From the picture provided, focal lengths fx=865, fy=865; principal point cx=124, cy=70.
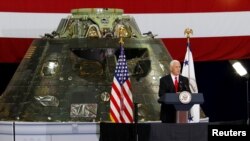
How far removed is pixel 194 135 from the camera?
1052 cm

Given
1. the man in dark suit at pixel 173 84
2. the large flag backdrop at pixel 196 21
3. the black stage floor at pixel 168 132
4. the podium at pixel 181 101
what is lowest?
the black stage floor at pixel 168 132

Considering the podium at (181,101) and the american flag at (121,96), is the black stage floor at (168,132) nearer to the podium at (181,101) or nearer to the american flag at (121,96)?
the podium at (181,101)

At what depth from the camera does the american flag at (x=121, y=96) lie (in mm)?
12117

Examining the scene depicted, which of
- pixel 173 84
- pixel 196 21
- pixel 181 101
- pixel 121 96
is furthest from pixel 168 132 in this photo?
pixel 196 21

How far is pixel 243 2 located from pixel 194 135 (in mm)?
6693

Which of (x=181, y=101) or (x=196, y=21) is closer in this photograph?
(x=181, y=101)

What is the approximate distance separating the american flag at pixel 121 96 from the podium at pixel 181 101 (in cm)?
125

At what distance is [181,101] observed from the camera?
10789 mm

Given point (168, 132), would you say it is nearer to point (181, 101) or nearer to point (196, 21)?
point (181, 101)

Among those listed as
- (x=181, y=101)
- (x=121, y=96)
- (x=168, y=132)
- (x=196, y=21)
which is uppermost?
(x=196, y=21)

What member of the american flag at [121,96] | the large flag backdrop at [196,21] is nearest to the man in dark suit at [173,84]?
the american flag at [121,96]

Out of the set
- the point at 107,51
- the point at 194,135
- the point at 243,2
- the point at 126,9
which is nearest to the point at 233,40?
the point at 243,2

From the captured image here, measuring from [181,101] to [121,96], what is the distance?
5.37 feet

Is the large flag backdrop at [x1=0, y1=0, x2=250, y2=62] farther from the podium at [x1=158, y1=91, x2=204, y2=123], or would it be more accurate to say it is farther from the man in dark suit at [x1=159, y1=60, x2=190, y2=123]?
the podium at [x1=158, y1=91, x2=204, y2=123]
